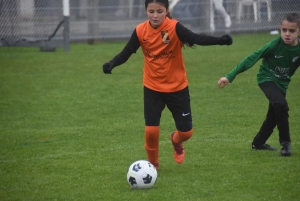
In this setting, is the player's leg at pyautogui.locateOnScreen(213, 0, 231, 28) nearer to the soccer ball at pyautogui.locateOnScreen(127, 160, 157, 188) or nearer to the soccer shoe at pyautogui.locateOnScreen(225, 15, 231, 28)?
the soccer shoe at pyautogui.locateOnScreen(225, 15, 231, 28)

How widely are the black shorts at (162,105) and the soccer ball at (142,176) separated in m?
0.62

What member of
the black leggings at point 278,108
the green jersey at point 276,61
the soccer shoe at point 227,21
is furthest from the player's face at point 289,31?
the soccer shoe at point 227,21

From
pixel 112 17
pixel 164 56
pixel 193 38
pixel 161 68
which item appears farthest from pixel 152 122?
pixel 112 17

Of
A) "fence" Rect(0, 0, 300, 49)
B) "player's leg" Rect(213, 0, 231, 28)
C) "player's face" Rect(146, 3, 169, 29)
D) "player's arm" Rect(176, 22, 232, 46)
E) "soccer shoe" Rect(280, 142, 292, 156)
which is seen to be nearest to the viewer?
"player's arm" Rect(176, 22, 232, 46)

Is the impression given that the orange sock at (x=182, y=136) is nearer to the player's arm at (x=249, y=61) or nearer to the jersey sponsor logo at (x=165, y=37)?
the player's arm at (x=249, y=61)

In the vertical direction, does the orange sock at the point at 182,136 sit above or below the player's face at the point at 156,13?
below

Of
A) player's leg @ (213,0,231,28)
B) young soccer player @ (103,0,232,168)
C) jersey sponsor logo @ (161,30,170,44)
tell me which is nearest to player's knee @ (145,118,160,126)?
young soccer player @ (103,0,232,168)

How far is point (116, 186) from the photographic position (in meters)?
5.89

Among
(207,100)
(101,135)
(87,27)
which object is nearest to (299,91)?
(207,100)

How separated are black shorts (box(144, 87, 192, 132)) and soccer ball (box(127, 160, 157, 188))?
62 cm

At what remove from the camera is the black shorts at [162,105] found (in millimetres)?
6188

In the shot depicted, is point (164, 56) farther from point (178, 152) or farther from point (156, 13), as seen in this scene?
point (178, 152)

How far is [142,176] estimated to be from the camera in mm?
5645

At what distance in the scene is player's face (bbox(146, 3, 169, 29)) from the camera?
602 centimetres
